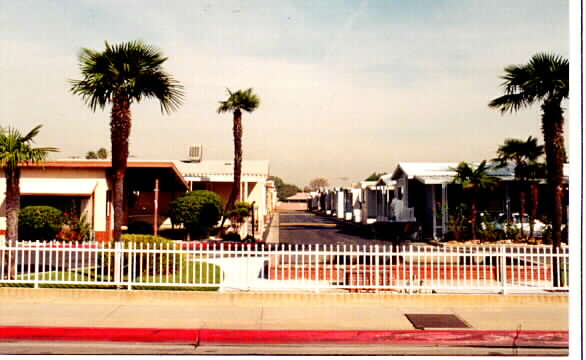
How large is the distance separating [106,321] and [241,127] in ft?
60.2

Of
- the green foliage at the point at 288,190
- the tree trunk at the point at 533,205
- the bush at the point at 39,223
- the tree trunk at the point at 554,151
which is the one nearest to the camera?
the tree trunk at the point at 554,151

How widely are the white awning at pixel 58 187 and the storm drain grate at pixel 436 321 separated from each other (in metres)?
15.4

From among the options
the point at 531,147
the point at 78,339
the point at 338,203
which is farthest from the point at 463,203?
the point at 338,203

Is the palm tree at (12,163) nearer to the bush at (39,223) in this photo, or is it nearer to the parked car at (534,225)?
the bush at (39,223)

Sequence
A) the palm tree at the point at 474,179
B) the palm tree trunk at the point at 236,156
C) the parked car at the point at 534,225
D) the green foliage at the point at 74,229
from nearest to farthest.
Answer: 1. the green foliage at the point at 74,229
2. the palm tree at the point at 474,179
3. the parked car at the point at 534,225
4. the palm tree trunk at the point at 236,156

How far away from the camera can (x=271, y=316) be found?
29.2ft

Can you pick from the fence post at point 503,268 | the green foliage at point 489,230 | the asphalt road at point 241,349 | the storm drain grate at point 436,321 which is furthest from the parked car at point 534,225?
the asphalt road at point 241,349

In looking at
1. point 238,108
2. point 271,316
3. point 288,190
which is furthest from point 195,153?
point 288,190

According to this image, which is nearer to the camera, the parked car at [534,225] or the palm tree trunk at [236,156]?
the parked car at [534,225]

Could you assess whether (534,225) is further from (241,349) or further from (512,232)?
(241,349)

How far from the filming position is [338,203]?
166 ft

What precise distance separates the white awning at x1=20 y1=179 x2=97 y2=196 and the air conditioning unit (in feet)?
52.6

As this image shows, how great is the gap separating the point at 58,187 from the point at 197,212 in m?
5.27

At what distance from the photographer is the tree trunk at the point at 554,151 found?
11.5m
